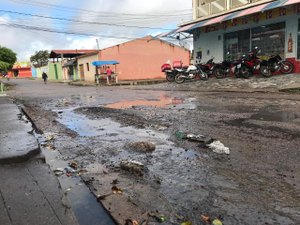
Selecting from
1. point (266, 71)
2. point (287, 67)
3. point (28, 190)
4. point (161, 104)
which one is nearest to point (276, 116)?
point (161, 104)

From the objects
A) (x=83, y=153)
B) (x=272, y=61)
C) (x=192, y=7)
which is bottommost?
(x=83, y=153)

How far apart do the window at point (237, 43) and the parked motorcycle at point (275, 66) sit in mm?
3037

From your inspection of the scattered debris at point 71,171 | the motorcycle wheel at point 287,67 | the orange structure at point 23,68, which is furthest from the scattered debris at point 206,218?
the orange structure at point 23,68

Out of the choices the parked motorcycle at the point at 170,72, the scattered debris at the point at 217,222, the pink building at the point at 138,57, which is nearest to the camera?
the scattered debris at the point at 217,222

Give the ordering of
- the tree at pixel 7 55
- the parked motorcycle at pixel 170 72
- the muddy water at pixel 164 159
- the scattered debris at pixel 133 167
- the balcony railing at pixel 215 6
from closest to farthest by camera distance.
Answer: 1. the muddy water at pixel 164 159
2. the scattered debris at pixel 133 167
3. the balcony railing at pixel 215 6
4. the parked motorcycle at pixel 170 72
5. the tree at pixel 7 55

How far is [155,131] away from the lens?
7.16 meters

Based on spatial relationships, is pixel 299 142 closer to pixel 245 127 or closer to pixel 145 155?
pixel 245 127

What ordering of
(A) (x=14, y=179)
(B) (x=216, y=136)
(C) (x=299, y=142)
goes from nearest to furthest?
(A) (x=14, y=179)
(C) (x=299, y=142)
(B) (x=216, y=136)

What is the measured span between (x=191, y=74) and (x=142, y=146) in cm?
1686

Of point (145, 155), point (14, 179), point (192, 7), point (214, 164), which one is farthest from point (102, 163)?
point (192, 7)

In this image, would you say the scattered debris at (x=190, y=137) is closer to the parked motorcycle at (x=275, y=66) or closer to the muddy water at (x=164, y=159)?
the muddy water at (x=164, y=159)

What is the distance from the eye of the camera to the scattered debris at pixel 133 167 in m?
4.47

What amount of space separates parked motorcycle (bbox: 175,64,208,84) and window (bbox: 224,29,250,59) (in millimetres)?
2249

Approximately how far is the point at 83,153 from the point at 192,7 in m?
21.6
